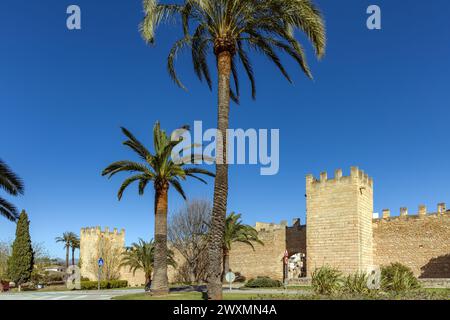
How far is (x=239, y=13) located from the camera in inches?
622

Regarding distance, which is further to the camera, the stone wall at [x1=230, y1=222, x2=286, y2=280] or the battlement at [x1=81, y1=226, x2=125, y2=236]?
the battlement at [x1=81, y1=226, x2=125, y2=236]

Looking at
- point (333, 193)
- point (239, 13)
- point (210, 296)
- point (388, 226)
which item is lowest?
point (210, 296)

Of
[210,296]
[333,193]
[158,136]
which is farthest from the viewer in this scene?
[333,193]

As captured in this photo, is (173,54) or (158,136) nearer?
(173,54)

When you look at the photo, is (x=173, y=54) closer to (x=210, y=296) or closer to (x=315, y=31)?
(x=315, y=31)

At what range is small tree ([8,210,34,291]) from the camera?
131 ft

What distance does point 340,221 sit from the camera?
29.1 metres

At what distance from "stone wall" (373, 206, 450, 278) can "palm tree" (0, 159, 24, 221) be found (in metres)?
22.6

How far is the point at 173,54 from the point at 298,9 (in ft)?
17.0

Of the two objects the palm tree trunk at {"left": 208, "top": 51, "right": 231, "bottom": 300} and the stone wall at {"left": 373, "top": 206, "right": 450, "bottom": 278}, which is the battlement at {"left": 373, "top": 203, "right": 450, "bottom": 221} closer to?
the stone wall at {"left": 373, "top": 206, "right": 450, "bottom": 278}

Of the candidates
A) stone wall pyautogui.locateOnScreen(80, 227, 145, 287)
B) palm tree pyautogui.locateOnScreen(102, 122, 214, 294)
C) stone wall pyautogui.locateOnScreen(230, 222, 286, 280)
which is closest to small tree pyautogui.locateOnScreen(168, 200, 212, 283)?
stone wall pyautogui.locateOnScreen(230, 222, 286, 280)

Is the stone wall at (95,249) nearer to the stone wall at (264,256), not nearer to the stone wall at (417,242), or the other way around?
the stone wall at (264,256)

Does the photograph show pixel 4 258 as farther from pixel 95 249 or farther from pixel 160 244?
pixel 160 244
